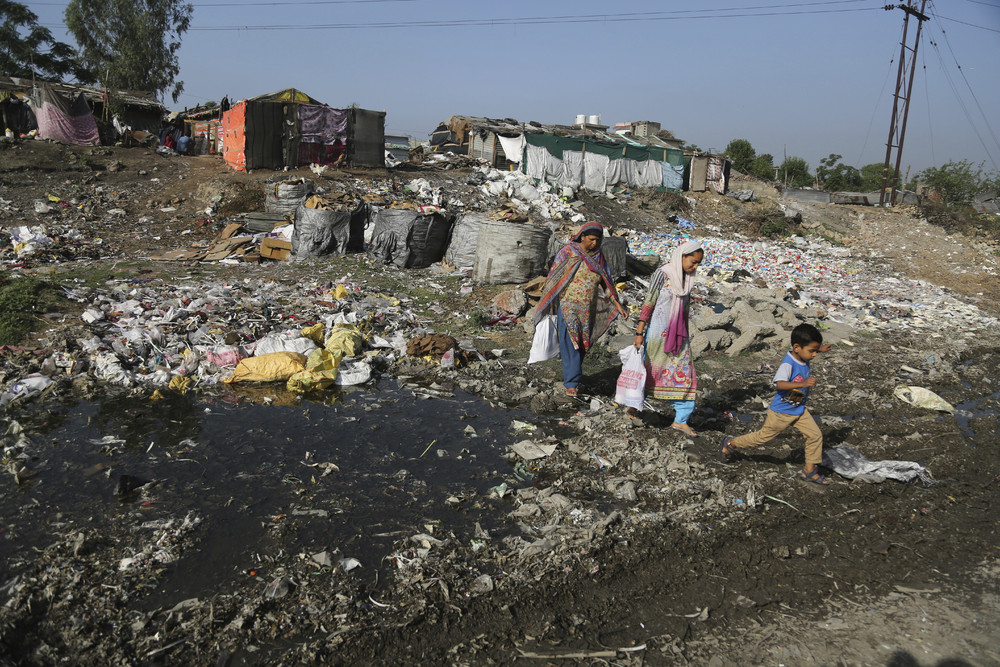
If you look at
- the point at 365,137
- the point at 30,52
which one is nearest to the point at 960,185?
the point at 365,137

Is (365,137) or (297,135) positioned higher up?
(365,137)

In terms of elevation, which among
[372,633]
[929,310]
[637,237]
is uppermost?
[637,237]

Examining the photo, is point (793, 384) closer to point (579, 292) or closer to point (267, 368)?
point (579, 292)

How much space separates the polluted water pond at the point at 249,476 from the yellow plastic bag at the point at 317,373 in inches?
10.8

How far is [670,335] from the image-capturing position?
3895mm

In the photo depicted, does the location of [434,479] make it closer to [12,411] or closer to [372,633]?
[372,633]

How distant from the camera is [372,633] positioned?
216cm

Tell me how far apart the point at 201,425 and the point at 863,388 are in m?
5.69

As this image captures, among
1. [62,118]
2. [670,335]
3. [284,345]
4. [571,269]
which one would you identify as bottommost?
[284,345]

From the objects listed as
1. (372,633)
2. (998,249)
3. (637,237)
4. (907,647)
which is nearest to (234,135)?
(637,237)

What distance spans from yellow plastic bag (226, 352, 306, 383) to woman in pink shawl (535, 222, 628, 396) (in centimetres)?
213

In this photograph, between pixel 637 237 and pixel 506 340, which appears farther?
pixel 637 237

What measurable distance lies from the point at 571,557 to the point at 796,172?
40.4 m

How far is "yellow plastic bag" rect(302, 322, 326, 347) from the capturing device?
5447 millimetres
